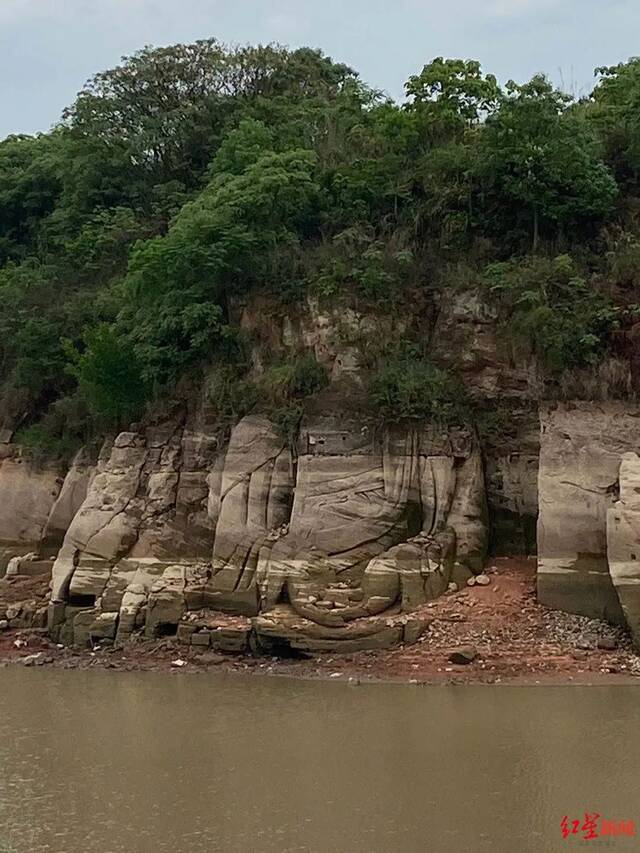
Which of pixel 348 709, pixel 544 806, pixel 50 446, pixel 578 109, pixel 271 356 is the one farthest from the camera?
pixel 50 446

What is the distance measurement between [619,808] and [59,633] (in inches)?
469

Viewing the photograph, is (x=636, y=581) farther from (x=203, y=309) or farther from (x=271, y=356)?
(x=203, y=309)

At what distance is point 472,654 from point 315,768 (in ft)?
16.7

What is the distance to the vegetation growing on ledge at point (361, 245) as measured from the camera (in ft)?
58.6

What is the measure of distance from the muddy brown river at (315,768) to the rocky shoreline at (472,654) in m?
0.71

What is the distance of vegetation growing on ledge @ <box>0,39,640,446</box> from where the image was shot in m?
17.9

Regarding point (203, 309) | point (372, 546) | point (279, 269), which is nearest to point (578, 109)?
point (279, 269)

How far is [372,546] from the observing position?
1659 cm

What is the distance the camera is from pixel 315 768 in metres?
9.88

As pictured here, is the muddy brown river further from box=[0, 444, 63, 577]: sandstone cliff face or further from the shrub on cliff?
box=[0, 444, 63, 577]: sandstone cliff face

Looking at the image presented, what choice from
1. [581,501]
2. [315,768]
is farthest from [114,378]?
[315,768]

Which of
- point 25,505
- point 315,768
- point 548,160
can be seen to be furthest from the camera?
point 25,505

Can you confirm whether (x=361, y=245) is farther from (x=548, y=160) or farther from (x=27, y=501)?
(x=27, y=501)

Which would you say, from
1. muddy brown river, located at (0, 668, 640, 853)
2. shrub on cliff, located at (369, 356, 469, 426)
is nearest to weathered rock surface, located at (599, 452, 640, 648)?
muddy brown river, located at (0, 668, 640, 853)
